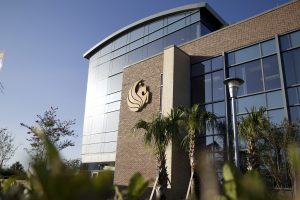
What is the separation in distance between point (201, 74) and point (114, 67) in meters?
11.6

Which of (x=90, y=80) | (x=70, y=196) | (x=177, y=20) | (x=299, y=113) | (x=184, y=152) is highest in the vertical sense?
(x=177, y=20)

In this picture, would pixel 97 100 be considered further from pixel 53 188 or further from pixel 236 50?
pixel 53 188

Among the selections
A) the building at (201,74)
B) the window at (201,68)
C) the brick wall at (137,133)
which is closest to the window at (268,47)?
the building at (201,74)

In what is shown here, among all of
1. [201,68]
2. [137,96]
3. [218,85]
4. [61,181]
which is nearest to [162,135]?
[218,85]

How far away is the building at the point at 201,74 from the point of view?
1354 centimetres

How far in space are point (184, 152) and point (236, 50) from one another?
18.8ft

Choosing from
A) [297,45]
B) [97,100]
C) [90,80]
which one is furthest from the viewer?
[90,80]

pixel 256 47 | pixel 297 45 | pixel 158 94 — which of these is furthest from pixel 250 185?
pixel 158 94

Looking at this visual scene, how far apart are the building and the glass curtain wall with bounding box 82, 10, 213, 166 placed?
0.29ft

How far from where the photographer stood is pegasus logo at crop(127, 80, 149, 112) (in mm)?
18078

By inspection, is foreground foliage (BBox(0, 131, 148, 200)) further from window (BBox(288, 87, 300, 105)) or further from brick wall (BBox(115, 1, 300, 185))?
brick wall (BBox(115, 1, 300, 185))

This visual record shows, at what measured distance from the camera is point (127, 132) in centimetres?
1847

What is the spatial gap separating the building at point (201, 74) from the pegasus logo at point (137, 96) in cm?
6

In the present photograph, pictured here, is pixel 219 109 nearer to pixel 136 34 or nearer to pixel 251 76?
pixel 251 76
